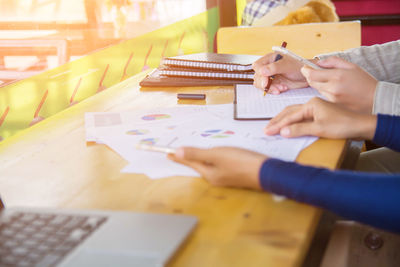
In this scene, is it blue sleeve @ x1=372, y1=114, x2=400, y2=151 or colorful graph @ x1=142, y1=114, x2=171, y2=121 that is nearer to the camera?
blue sleeve @ x1=372, y1=114, x2=400, y2=151

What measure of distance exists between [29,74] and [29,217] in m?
0.98

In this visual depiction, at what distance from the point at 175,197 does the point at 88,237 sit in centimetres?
17

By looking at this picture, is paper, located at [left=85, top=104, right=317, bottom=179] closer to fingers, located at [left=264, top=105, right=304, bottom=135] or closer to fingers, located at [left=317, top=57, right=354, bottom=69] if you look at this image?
fingers, located at [left=264, top=105, right=304, bottom=135]

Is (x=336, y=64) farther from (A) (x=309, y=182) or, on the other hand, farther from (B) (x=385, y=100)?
(A) (x=309, y=182)

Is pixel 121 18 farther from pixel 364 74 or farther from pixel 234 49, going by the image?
pixel 364 74

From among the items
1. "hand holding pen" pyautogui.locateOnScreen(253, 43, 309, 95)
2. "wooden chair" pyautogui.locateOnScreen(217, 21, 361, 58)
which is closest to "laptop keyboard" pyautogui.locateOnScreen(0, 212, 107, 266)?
"hand holding pen" pyautogui.locateOnScreen(253, 43, 309, 95)

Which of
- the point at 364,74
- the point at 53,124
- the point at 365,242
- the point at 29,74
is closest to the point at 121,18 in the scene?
the point at 29,74

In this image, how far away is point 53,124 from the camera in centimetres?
110

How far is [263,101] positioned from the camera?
1131mm

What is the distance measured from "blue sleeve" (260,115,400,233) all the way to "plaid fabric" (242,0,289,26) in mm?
2194

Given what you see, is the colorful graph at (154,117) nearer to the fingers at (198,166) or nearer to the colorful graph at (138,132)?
the colorful graph at (138,132)

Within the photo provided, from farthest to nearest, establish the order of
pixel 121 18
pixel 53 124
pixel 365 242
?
pixel 121 18 → pixel 53 124 → pixel 365 242

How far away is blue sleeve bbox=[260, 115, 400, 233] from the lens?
616 millimetres

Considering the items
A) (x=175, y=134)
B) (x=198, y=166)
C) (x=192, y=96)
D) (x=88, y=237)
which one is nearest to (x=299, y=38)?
(x=192, y=96)
